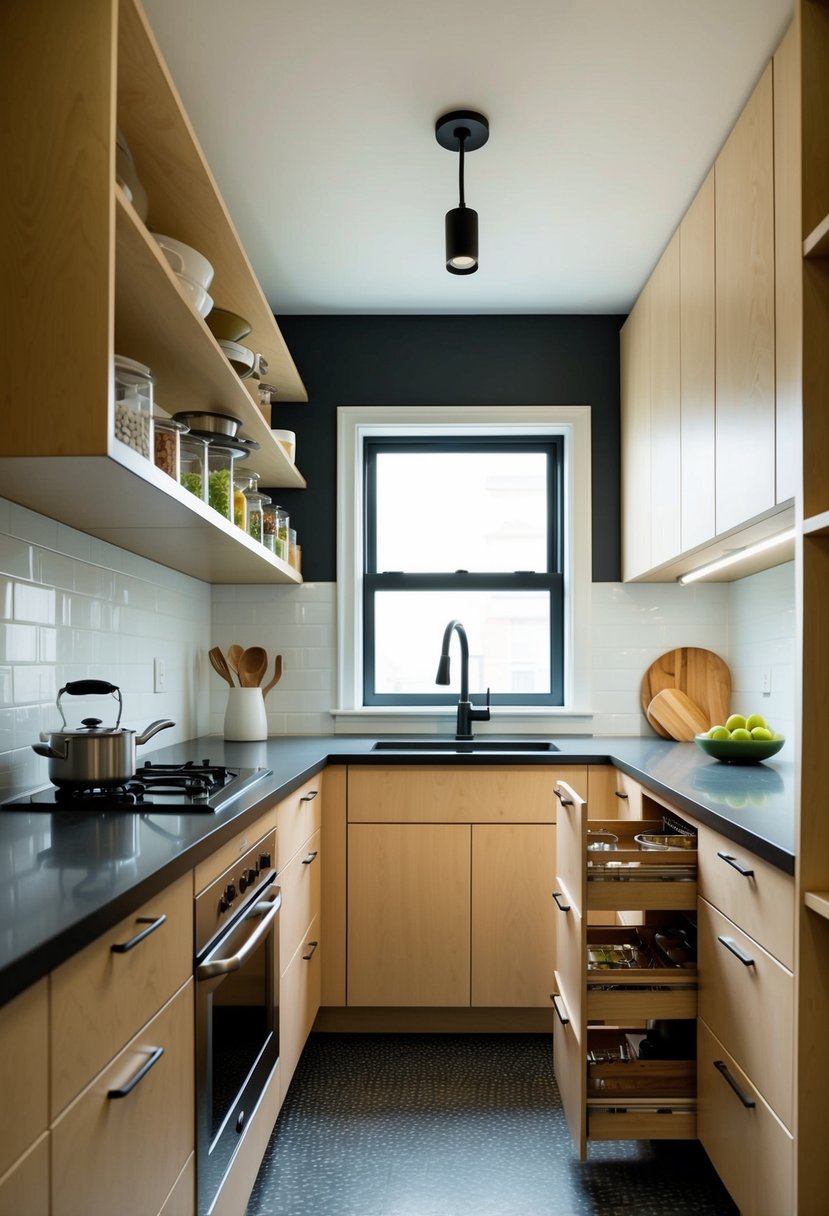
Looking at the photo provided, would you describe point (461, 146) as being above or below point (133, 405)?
above

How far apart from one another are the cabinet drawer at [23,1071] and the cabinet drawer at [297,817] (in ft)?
4.01

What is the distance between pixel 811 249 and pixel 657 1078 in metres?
1.70

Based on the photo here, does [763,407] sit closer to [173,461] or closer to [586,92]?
[586,92]

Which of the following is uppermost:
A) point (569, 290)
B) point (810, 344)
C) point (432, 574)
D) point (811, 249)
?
point (569, 290)

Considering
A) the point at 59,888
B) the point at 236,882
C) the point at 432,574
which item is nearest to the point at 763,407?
the point at 236,882

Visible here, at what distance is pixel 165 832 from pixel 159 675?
57.5 inches

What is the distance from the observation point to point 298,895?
245 cm

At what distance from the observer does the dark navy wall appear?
3.60 metres

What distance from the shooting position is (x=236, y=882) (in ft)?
5.69

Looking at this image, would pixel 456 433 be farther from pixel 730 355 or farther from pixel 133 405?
pixel 133 405

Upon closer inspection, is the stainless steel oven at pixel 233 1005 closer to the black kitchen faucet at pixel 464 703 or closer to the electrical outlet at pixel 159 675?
the electrical outlet at pixel 159 675

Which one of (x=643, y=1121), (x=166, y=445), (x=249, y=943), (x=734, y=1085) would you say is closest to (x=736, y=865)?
(x=734, y=1085)

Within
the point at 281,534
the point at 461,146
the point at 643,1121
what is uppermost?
→ the point at 461,146

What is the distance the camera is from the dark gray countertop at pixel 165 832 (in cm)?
99
